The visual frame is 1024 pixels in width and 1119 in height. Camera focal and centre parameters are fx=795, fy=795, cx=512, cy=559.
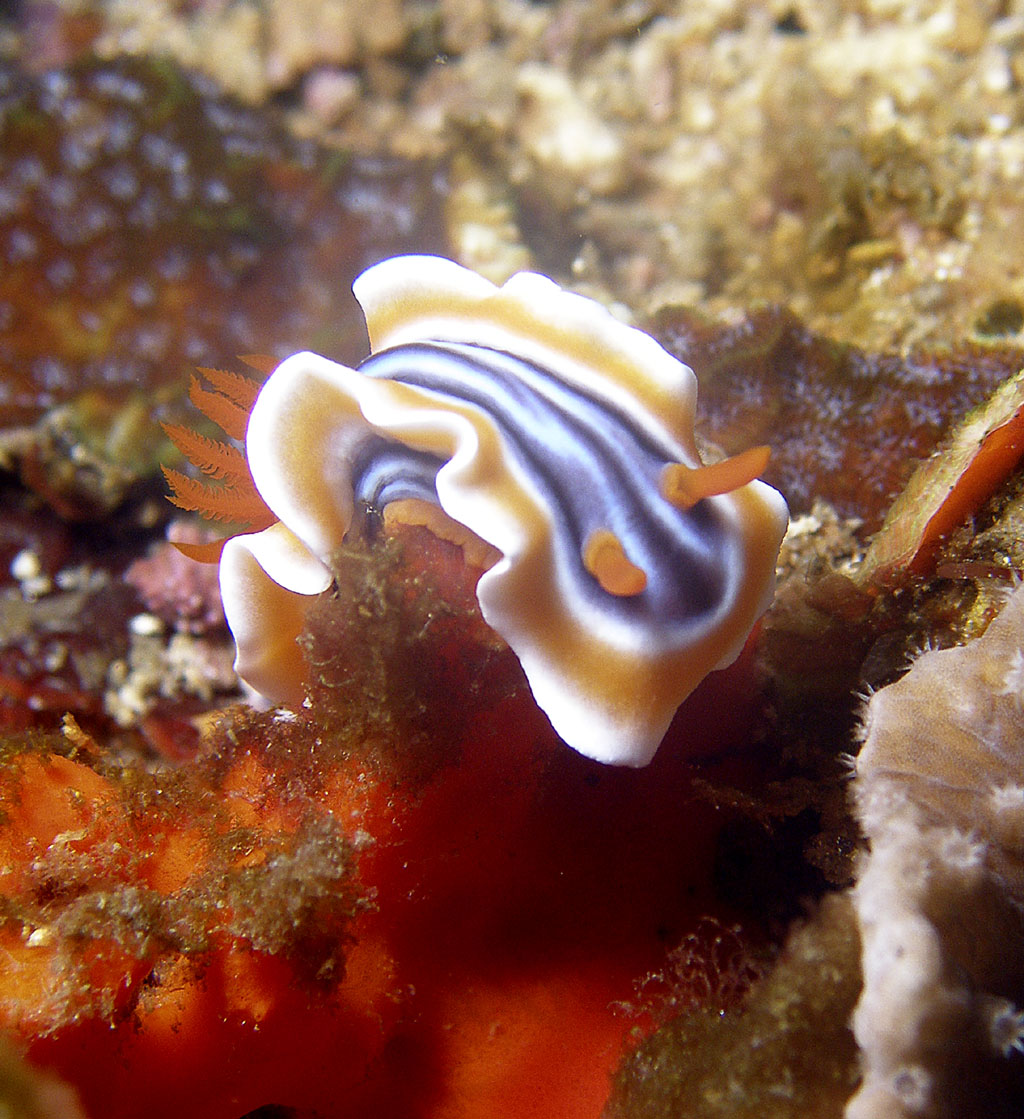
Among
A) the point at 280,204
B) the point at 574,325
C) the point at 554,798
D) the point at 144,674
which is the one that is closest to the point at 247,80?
the point at 280,204

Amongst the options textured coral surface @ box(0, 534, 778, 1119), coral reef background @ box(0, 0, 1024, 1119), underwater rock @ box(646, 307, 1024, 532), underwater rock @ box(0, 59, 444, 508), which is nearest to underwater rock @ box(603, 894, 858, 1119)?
coral reef background @ box(0, 0, 1024, 1119)

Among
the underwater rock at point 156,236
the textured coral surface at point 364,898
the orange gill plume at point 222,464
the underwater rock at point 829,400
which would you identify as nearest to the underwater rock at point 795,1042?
the textured coral surface at point 364,898

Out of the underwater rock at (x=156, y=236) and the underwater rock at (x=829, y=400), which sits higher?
the underwater rock at (x=829, y=400)

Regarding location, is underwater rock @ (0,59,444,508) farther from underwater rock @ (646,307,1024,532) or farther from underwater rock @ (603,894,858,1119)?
underwater rock @ (603,894,858,1119)

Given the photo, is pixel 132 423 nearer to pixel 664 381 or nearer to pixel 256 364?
pixel 256 364

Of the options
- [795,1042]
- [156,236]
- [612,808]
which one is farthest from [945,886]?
[156,236]

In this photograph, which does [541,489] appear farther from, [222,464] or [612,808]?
[222,464]

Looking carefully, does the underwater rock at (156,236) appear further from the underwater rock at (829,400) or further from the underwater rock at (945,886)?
the underwater rock at (945,886)
